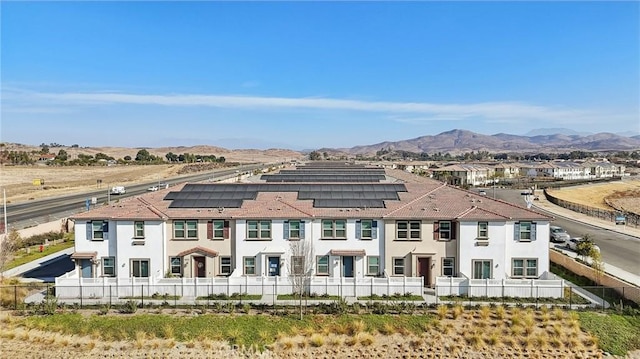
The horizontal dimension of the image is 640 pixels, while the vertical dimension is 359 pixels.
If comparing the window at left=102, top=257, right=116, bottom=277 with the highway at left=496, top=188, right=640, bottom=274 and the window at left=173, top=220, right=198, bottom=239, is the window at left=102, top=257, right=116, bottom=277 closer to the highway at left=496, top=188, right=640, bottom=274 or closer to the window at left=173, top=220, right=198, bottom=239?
the window at left=173, top=220, right=198, bottom=239

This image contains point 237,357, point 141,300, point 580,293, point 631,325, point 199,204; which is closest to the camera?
point 237,357

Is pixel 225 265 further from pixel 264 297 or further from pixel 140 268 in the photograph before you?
pixel 140 268

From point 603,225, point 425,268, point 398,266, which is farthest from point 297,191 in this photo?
point 603,225

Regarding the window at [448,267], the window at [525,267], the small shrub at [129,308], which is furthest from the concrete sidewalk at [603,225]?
the small shrub at [129,308]

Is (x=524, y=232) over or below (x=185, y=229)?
below

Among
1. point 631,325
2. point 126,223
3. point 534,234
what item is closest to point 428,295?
point 534,234

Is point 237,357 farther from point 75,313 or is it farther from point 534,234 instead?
point 534,234
